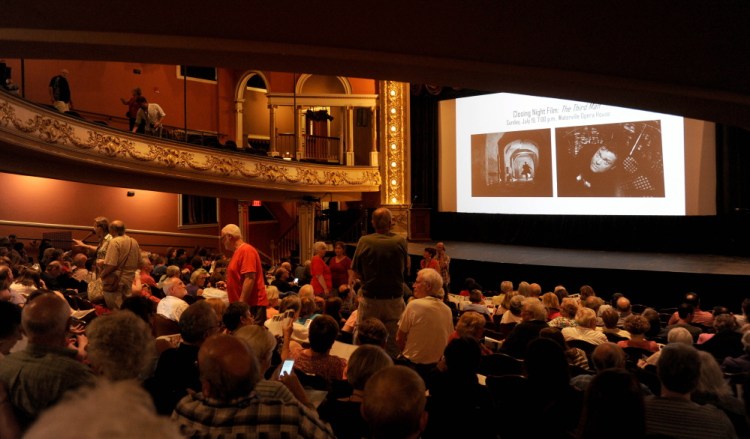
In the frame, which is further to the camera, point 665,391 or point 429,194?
point 429,194

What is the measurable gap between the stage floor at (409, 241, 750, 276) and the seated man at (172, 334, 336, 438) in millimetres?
9703

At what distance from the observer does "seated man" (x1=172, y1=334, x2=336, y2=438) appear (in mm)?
1965

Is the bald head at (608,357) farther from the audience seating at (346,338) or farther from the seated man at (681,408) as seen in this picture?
the audience seating at (346,338)

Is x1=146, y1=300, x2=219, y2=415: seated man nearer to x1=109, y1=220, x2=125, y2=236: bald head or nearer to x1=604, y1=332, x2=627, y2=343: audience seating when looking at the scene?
x1=109, y1=220, x2=125, y2=236: bald head

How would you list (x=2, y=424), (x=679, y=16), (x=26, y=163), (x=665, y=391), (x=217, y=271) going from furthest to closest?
1. (x=26, y=163)
2. (x=217, y=271)
3. (x=679, y=16)
4. (x=665, y=391)
5. (x=2, y=424)

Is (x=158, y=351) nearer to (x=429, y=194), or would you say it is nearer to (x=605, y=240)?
(x=605, y=240)

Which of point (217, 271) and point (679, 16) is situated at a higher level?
point (679, 16)

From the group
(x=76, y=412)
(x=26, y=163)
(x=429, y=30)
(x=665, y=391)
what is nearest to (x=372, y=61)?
(x=429, y=30)

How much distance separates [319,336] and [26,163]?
9629mm

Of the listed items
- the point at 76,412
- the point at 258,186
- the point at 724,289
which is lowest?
the point at 724,289

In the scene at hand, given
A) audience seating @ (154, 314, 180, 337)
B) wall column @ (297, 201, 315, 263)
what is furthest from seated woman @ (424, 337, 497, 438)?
wall column @ (297, 201, 315, 263)

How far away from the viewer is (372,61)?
386 centimetres

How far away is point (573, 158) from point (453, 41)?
11.3 meters

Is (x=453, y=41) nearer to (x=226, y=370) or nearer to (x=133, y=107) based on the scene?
(x=226, y=370)
